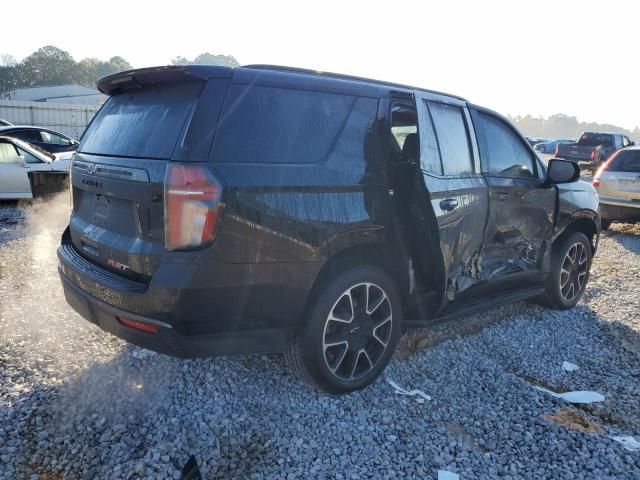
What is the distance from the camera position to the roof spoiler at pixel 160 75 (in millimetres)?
2615

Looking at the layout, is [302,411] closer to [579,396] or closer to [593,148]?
[579,396]

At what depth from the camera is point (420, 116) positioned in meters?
3.44

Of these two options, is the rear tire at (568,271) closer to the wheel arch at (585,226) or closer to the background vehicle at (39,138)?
the wheel arch at (585,226)

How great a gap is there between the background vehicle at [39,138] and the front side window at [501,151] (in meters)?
11.2

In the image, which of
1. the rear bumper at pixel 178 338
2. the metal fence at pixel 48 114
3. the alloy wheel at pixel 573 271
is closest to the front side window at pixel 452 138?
the rear bumper at pixel 178 338

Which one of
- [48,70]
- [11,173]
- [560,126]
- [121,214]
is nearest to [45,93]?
[48,70]

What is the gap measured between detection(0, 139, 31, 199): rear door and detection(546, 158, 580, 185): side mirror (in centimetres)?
917

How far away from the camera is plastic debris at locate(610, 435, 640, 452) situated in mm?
2860

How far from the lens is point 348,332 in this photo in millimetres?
3182

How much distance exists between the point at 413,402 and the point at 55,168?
9.24m

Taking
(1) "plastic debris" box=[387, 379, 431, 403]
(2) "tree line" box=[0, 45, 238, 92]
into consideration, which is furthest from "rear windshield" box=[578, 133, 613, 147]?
(2) "tree line" box=[0, 45, 238, 92]

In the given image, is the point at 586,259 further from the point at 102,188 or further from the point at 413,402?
the point at 102,188

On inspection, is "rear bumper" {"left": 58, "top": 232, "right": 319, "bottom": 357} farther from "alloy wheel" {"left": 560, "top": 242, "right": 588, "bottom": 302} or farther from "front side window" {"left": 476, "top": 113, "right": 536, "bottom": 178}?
"alloy wheel" {"left": 560, "top": 242, "right": 588, "bottom": 302}

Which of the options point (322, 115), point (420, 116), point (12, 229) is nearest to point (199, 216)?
point (322, 115)
